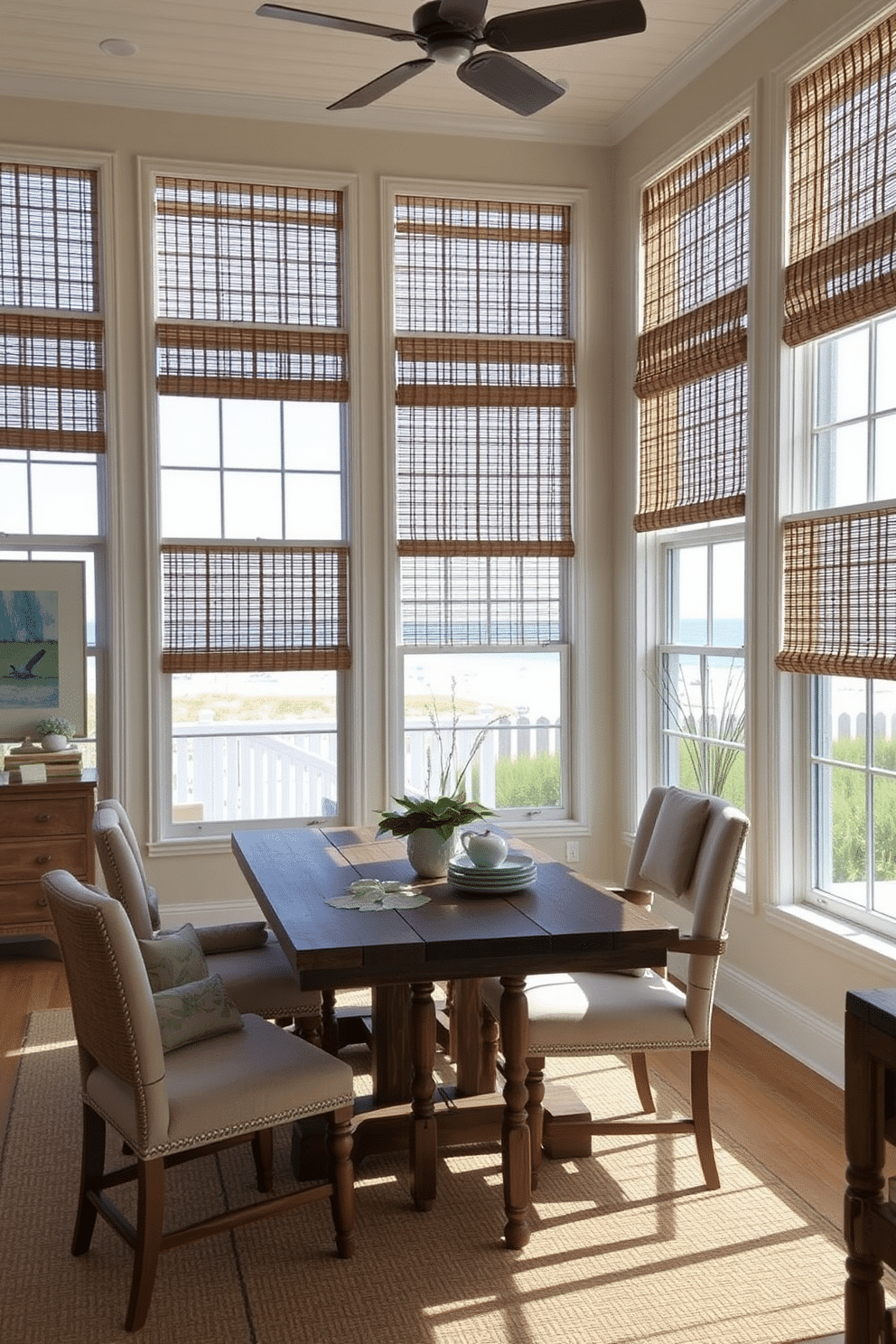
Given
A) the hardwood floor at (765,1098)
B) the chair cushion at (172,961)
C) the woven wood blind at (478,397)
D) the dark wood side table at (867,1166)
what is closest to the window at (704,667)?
the woven wood blind at (478,397)

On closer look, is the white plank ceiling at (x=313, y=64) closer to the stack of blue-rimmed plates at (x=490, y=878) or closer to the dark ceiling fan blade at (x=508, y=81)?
the dark ceiling fan blade at (x=508, y=81)

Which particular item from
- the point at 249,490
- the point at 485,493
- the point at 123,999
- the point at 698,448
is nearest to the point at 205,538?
→ the point at 249,490

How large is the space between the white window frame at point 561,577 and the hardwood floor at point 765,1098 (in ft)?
4.89

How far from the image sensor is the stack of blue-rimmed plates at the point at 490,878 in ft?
11.0

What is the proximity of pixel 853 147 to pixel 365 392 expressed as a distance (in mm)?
2452

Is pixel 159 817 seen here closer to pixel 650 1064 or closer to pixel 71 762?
pixel 71 762

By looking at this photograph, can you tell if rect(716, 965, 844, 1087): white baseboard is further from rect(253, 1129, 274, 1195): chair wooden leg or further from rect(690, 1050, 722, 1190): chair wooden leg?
rect(253, 1129, 274, 1195): chair wooden leg

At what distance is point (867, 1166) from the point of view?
2104 millimetres

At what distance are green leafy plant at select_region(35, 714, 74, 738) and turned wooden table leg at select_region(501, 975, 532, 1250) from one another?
3058mm

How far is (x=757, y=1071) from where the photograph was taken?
4.16 metres

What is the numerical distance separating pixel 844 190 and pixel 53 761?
12.6 feet

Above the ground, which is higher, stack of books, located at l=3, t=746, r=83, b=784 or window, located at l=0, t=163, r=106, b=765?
window, located at l=0, t=163, r=106, b=765

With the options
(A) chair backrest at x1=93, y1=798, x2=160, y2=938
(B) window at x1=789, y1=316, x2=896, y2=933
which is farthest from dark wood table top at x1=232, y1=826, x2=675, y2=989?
Answer: (B) window at x1=789, y1=316, x2=896, y2=933

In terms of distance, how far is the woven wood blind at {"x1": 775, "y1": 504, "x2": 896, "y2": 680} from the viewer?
12.7 ft
